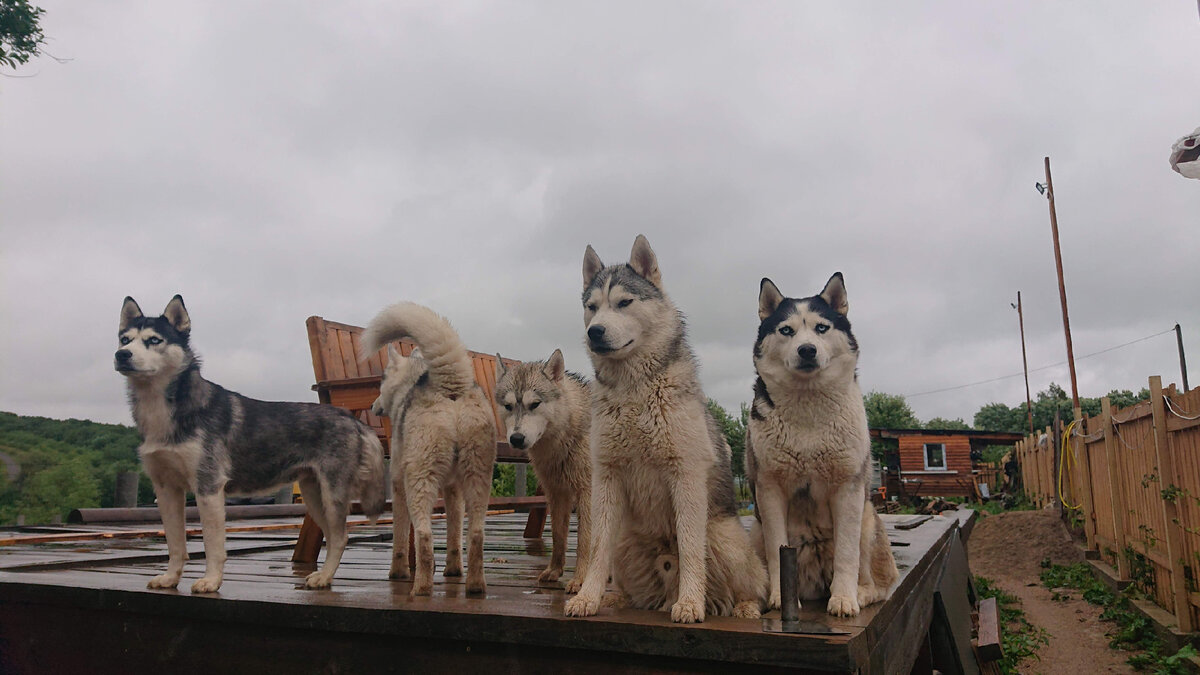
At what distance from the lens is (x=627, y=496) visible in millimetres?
2865

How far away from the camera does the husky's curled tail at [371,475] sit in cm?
393

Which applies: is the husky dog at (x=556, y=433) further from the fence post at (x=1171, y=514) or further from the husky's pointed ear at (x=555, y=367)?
the fence post at (x=1171, y=514)

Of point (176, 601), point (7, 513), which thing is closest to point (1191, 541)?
point (176, 601)

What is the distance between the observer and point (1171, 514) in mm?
6984

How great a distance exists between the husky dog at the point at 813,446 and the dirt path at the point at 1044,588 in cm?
650

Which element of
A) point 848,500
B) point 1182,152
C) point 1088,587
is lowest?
point 1088,587

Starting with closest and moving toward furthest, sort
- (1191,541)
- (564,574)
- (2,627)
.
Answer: (2,627) < (564,574) < (1191,541)

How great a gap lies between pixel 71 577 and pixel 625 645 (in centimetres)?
340

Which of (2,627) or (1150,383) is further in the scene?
(1150,383)

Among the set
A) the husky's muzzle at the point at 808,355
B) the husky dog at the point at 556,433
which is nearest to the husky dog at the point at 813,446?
the husky's muzzle at the point at 808,355

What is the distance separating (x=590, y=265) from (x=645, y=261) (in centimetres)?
25

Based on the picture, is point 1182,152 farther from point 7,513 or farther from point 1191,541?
point 7,513

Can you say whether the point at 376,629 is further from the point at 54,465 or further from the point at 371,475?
the point at 54,465

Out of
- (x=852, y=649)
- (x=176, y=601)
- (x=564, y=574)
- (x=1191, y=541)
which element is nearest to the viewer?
(x=852, y=649)
